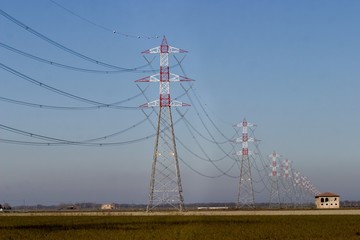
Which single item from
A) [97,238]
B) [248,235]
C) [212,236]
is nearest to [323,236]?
[248,235]

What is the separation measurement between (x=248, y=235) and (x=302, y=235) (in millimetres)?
4526

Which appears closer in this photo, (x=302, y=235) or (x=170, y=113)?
(x=302, y=235)

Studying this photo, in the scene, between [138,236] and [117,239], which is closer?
[117,239]

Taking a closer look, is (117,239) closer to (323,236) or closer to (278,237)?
(278,237)

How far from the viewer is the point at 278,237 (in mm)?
45094

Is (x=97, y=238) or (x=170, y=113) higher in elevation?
(x=170, y=113)

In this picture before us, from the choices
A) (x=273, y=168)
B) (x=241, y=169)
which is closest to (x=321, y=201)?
(x=273, y=168)

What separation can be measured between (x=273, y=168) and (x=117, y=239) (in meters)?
134

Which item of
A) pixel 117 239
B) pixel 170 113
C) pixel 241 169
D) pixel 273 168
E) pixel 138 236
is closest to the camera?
pixel 117 239

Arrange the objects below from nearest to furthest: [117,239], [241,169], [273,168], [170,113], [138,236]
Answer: [117,239], [138,236], [170,113], [241,169], [273,168]

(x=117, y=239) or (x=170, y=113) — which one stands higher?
(x=170, y=113)

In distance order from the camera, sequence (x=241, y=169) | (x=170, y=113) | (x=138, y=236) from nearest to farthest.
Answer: (x=138, y=236)
(x=170, y=113)
(x=241, y=169)

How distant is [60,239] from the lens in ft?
140

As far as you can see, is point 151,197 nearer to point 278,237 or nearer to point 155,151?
point 155,151
